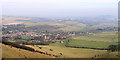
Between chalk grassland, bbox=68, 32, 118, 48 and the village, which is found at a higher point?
the village

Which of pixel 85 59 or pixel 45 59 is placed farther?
pixel 85 59

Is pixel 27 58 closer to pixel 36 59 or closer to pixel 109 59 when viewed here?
pixel 36 59

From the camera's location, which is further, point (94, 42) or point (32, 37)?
point (32, 37)

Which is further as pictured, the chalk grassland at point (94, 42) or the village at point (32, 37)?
the village at point (32, 37)

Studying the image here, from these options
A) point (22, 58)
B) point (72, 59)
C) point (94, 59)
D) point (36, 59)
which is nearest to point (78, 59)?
point (72, 59)

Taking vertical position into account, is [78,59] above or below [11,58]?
below

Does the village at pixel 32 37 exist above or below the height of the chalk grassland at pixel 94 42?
above

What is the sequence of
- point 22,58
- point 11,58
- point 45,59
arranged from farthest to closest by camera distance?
point 45,59 → point 22,58 → point 11,58

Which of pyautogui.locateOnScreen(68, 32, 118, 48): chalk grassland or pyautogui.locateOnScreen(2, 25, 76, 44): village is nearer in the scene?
pyautogui.locateOnScreen(68, 32, 118, 48): chalk grassland

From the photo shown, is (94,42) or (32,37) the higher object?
(32,37)

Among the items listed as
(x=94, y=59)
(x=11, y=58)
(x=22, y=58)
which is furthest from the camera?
(x=94, y=59)
